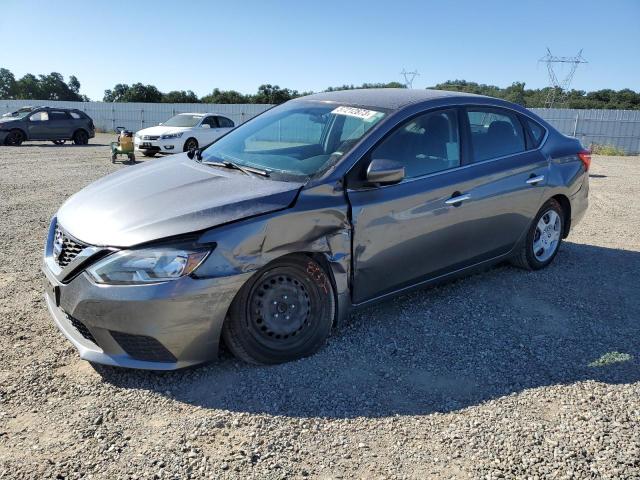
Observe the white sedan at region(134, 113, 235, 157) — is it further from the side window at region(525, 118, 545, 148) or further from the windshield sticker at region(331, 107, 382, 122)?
the windshield sticker at region(331, 107, 382, 122)

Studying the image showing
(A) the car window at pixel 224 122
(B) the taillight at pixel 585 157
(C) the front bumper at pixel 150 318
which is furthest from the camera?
(A) the car window at pixel 224 122

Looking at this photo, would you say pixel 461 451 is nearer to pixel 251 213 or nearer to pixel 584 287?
pixel 251 213

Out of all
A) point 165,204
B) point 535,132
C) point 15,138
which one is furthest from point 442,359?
point 15,138

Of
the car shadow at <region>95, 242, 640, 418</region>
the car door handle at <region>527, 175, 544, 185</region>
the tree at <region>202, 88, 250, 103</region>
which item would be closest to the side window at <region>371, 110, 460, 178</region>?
the car door handle at <region>527, 175, 544, 185</region>

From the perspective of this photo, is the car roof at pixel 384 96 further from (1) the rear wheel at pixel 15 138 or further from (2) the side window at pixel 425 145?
(1) the rear wheel at pixel 15 138

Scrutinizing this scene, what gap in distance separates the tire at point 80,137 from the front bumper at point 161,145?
691 cm

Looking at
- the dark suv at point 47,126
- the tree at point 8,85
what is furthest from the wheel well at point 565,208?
the tree at point 8,85

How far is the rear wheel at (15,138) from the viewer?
20984mm

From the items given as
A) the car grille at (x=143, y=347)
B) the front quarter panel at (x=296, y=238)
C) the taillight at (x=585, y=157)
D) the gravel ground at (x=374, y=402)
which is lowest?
the gravel ground at (x=374, y=402)

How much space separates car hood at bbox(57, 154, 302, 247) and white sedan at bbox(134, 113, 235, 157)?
507 inches

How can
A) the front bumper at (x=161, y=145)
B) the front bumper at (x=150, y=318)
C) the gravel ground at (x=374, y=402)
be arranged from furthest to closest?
the front bumper at (x=161, y=145) < the front bumper at (x=150, y=318) < the gravel ground at (x=374, y=402)

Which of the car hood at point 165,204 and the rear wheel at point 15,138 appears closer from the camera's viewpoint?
the car hood at point 165,204

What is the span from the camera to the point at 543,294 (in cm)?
465

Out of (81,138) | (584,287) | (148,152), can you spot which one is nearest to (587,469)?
(584,287)
